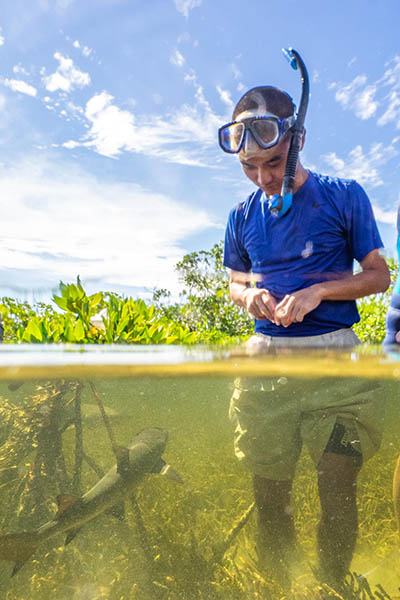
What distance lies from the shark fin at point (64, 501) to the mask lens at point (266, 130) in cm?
184

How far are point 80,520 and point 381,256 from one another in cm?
173

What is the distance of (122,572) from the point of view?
6.21 feet

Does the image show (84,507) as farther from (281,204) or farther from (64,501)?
(281,204)

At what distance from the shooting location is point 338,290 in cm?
215

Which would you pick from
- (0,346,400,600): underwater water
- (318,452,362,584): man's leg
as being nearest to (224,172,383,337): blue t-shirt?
(0,346,400,600): underwater water

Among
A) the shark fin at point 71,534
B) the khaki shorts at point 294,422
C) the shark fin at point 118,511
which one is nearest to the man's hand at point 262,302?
the khaki shorts at point 294,422

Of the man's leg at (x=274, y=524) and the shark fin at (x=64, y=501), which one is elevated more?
the shark fin at (x=64, y=501)

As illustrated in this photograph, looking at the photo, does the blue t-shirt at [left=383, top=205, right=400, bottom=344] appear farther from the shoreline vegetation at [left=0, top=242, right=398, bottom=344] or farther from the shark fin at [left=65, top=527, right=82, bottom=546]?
the shark fin at [left=65, top=527, right=82, bottom=546]

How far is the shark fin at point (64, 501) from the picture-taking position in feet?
6.21

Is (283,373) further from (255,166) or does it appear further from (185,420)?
(255,166)

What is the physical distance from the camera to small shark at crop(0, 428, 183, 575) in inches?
74.2

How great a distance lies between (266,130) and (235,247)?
2.02 ft

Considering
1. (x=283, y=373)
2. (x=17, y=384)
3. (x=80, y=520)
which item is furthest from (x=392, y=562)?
(x=17, y=384)

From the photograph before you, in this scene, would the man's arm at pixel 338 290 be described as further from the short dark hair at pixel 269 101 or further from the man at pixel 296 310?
the short dark hair at pixel 269 101
